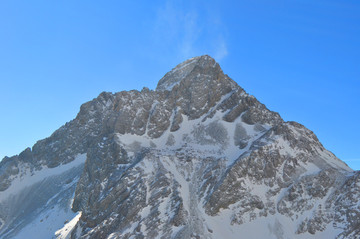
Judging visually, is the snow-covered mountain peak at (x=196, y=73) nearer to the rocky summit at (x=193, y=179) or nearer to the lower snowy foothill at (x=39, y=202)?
the rocky summit at (x=193, y=179)

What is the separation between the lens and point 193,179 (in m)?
97.6

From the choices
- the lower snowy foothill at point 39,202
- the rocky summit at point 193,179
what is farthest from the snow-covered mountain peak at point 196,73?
the lower snowy foothill at point 39,202

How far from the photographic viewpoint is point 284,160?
102 metres

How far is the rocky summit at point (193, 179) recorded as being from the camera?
8469cm

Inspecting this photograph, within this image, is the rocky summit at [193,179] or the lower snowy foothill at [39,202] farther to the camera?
the lower snowy foothill at [39,202]

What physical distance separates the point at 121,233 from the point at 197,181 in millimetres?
27621

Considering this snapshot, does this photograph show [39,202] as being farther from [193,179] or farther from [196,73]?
[196,73]

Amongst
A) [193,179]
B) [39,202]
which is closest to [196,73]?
[193,179]

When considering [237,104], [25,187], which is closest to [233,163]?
[237,104]

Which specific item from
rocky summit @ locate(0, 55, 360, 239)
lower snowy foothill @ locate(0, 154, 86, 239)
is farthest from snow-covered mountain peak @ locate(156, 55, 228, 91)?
lower snowy foothill @ locate(0, 154, 86, 239)

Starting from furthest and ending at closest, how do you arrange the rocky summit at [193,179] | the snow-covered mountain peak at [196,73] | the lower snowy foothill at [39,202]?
the snow-covered mountain peak at [196,73]
the lower snowy foothill at [39,202]
the rocky summit at [193,179]

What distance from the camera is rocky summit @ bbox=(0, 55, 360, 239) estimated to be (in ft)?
278

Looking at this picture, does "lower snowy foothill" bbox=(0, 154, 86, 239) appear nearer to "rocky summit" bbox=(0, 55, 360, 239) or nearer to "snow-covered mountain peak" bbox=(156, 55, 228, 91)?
"rocky summit" bbox=(0, 55, 360, 239)

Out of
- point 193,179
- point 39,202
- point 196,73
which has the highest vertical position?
point 196,73
